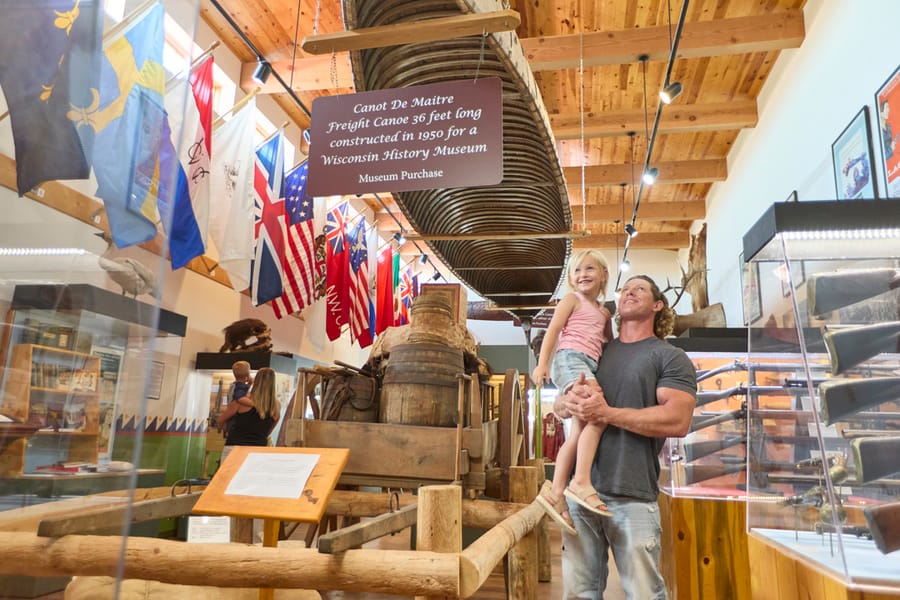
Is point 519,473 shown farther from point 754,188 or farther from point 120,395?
point 754,188

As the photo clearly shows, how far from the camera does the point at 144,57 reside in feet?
3.84

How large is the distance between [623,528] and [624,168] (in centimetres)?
846

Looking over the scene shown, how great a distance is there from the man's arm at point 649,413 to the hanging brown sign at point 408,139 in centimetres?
151

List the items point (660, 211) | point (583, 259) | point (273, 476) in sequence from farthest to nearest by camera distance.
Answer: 1. point (660, 211)
2. point (583, 259)
3. point (273, 476)

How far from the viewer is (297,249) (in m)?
7.75

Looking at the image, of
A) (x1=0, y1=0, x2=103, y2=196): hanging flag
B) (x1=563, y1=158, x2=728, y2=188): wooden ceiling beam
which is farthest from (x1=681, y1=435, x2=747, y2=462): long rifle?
(x1=563, y1=158, x2=728, y2=188): wooden ceiling beam

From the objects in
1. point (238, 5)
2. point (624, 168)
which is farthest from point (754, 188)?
point (238, 5)

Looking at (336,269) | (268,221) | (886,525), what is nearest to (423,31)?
(886,525)

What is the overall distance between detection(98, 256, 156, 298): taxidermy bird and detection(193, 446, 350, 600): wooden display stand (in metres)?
1.10

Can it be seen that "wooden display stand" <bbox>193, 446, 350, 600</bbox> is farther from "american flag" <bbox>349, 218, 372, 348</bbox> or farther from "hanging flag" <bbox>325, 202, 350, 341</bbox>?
"american flag" <bbox>349, 218, 372, 348</bbox>

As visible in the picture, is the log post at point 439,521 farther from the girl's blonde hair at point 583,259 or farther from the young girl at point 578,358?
the girl's blonde hair at point 583,259

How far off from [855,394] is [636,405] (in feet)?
2.29

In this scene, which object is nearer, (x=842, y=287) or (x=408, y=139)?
(x=842, y=287)

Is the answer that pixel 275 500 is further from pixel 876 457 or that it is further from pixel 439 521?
pixel 876 457
